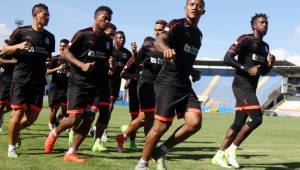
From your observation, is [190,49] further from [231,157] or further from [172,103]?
[231,157]

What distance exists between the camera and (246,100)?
7.67 metres

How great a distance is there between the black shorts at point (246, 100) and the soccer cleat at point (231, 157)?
0.74 meters

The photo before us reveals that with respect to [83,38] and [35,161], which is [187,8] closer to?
[83,38]

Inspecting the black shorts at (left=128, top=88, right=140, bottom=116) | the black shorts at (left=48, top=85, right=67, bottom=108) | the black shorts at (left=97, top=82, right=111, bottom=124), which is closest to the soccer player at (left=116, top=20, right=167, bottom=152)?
the black shorts at (left=97, top=82, right=111, bottom=124)

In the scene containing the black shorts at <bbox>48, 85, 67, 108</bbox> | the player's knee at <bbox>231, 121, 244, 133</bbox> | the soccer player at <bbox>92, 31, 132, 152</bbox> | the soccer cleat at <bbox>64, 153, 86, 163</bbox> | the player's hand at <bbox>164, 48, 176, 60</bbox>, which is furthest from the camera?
the black shorts at <bbox>48, 85, 67, 108</bbox>

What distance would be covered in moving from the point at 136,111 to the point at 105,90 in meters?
1.33

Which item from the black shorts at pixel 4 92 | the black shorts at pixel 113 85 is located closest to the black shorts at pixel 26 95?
the black shorts at pixel 113 85

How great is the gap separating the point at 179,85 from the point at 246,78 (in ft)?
6.92

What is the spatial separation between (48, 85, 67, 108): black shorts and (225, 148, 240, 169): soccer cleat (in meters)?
6.25

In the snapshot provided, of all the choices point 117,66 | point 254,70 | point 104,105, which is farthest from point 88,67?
point 117,66

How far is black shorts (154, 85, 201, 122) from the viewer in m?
6.00

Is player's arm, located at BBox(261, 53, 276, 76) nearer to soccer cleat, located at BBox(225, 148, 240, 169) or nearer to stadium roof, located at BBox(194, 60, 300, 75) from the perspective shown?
soccer cleat, located at BBox(225, 148, 240, 169)

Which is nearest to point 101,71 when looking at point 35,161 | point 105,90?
point 105,90

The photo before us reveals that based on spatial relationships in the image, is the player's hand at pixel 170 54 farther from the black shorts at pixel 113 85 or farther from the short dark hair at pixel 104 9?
the black shorts at pixel 113 85
